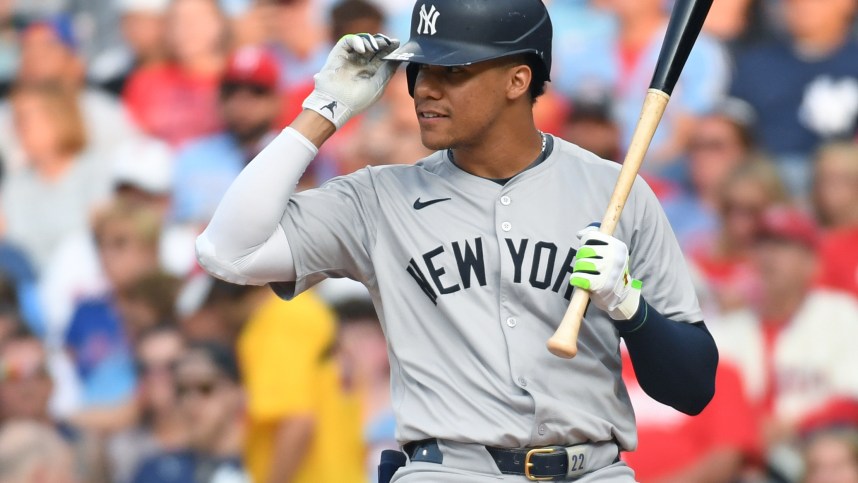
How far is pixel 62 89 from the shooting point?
788 cm

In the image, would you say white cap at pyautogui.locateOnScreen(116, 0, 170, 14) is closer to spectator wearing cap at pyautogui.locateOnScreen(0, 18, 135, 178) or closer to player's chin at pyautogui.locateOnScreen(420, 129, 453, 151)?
spectator wearing cap at pyautogui.locateOnScreen(0, 18, 135, 178)

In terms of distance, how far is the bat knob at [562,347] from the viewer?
9.64 ft

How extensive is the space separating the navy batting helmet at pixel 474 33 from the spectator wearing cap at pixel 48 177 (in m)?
4.57

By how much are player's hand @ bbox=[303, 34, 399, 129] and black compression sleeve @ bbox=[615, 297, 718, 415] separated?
82 centimetres

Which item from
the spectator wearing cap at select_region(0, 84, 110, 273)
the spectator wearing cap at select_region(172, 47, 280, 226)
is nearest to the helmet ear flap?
the spectator wearing cap at select_region(172, 47, 280, 226)

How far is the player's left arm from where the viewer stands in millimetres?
3006

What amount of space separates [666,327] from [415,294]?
585 mm

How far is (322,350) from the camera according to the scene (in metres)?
6.11

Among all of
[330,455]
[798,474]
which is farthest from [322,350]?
[798,474]

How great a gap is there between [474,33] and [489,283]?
0.58 metres

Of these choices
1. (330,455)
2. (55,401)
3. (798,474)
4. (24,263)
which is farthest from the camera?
(24,263)

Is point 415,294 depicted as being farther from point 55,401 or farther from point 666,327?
point 55,401

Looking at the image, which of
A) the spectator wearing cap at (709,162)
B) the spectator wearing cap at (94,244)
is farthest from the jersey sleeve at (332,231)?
the spectator wearing cap at (94,244)

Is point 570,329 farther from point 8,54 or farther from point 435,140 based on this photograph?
point 8,54
